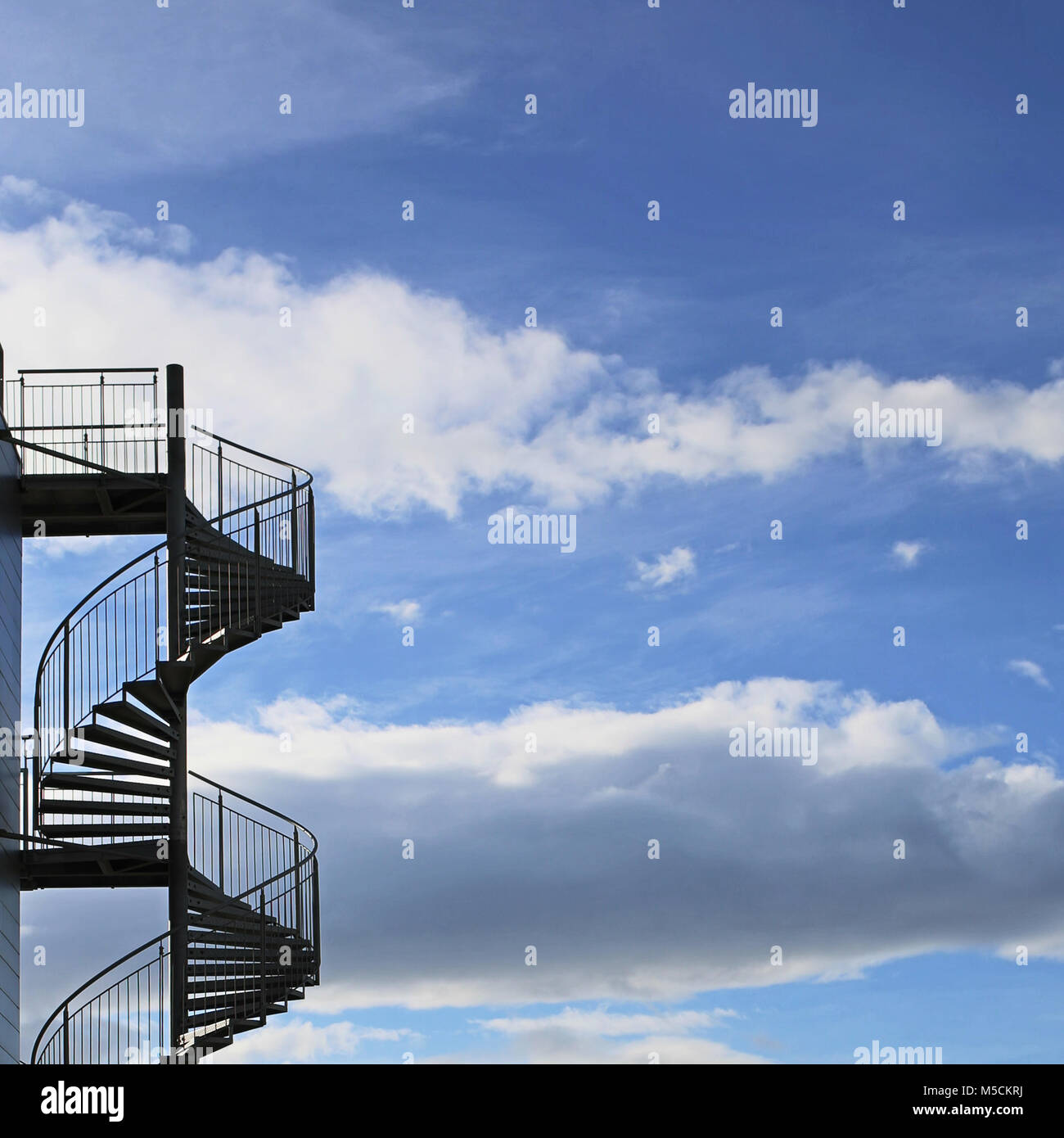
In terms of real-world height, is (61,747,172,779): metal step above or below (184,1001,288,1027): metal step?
above

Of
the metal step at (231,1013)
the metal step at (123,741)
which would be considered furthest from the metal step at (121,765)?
the metal step at (231,1013)

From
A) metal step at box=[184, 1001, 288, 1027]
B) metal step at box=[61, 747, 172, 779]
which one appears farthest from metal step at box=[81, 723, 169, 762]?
metal step at box=[184, 1001, 288, 1027]

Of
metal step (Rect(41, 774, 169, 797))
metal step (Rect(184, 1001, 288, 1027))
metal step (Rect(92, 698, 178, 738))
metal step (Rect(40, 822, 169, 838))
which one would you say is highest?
metal step (Rect(92, 698, 178, 738))

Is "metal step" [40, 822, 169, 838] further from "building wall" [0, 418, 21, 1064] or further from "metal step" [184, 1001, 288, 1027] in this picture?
"metal step" [184, 1001, 288, 1027]

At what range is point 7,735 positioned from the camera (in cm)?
1591

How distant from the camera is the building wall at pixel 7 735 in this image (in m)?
15.5

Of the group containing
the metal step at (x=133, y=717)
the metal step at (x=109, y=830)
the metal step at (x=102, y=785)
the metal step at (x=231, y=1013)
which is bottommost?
the metal step at (x=231, y=1013)

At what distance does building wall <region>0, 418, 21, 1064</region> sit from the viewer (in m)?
15.5

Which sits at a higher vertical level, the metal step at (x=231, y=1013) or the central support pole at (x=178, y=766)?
the central support pole at (x=178, y=766)

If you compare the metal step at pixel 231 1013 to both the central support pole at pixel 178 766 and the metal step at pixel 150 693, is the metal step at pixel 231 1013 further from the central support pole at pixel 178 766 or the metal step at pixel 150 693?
the metal step at pixel 150 693

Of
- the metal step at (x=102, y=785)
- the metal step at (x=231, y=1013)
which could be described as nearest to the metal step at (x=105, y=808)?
the metal step at (x=102, y=785)

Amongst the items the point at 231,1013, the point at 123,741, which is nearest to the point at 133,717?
the point at 123,741

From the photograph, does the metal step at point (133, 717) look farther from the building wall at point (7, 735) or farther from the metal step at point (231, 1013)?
the metal step at point (231, 1013)
